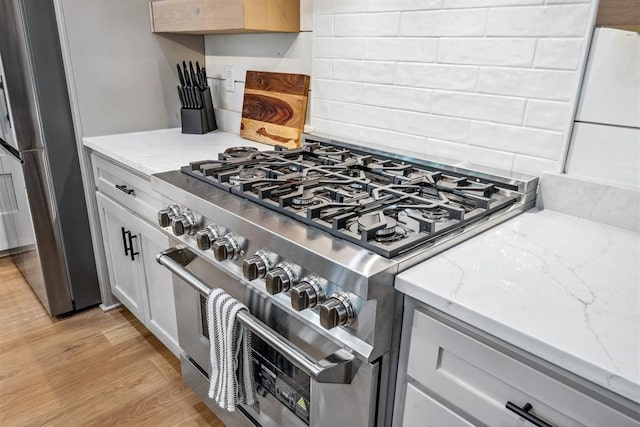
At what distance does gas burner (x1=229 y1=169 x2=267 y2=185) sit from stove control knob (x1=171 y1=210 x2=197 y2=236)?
0.50 feet

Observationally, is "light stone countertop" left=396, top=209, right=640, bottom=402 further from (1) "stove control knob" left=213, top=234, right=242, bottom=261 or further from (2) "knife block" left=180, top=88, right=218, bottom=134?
(2) "knife block" left=180, top=88, right=218, bottom=134

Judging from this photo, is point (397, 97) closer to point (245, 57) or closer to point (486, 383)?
point (245, 57)

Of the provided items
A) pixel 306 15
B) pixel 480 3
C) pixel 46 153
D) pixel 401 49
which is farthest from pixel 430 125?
pixel 46 153

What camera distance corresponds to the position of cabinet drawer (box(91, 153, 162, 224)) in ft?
5.28

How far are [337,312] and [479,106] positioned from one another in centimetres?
83

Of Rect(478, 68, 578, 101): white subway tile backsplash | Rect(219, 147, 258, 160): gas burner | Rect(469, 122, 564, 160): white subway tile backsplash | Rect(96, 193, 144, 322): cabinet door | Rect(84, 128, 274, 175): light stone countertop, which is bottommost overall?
Rect(96, 193, 144, 322): cabinet door

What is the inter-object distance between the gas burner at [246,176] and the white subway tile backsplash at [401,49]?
1.99 ft

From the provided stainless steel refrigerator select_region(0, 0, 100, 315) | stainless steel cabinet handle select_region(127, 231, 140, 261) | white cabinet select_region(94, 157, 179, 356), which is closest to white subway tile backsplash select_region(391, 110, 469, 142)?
white cabinet select_region(94, 157, 179, 356)

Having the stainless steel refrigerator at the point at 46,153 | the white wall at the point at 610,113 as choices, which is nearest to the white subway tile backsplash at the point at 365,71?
the white wall at the point at 610,113

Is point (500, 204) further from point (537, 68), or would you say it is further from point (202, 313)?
point (202, 313)

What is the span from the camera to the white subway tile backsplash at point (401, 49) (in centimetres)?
139

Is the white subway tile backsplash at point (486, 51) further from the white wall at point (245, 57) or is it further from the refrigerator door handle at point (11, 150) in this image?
the refrigerator door handle at point (11, 150)

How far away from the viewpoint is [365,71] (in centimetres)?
159

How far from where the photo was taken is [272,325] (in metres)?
1.09
